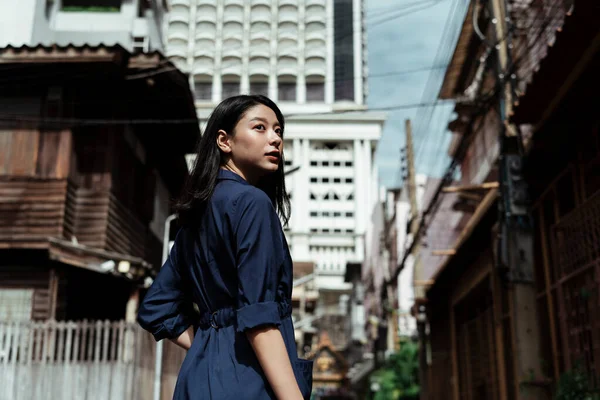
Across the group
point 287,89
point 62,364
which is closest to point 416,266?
point 62,364

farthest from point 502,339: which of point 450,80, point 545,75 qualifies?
point 450,80

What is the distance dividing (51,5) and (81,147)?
22.3 feet

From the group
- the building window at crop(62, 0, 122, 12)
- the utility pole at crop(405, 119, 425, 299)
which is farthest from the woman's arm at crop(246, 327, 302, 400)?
the building window at crop(62, 0, 122, 12)

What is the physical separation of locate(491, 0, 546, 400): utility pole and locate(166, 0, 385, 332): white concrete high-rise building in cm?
6365

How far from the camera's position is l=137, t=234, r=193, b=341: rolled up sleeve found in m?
2.63

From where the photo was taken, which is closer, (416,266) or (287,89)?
(416,266)

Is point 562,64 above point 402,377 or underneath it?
above

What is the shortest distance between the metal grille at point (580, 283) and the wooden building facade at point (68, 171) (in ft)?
23.2

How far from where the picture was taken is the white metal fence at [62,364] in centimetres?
1252

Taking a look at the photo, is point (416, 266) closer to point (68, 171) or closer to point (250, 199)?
point (68, 171)

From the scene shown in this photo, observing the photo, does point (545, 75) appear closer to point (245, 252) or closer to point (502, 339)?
point (502, 339)

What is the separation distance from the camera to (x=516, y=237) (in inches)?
361

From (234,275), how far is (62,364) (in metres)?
11.3

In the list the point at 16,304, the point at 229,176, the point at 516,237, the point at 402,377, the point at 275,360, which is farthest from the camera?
the point at 402,377
